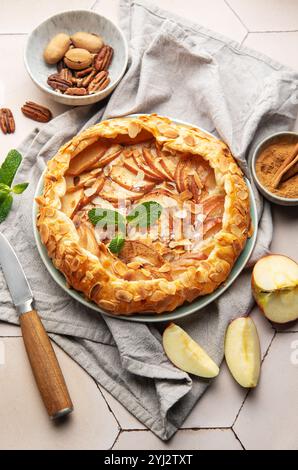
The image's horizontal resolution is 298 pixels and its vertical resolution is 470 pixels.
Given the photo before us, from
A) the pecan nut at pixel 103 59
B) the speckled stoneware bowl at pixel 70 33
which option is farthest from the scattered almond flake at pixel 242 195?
the pecan nut at pixel 103 59

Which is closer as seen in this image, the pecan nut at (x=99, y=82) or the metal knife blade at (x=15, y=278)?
the metal knife blade at (x=15, y=278)

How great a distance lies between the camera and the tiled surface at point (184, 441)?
6.90 ft

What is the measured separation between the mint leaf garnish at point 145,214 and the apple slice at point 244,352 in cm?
44

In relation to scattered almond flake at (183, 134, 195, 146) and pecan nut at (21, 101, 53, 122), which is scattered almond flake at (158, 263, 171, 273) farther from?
pecan nut at (21, 101, 53, 122)

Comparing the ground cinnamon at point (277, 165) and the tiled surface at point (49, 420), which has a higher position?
the ground cinnamon at point (277, 165)

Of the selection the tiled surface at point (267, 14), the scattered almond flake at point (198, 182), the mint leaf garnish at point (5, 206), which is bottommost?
the mint leaf garnish at point (5, 206)

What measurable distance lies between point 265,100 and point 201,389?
3.56ft

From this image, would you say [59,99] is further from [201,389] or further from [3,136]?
[201,389]

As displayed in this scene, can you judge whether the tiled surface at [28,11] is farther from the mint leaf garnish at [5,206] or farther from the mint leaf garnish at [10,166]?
the mint leaf garnish at [5,206]

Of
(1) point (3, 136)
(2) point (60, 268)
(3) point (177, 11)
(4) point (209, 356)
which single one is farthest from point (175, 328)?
(3) point (177, 11)

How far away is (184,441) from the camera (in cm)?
211

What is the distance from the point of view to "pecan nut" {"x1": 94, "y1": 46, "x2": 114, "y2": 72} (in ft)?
8.33

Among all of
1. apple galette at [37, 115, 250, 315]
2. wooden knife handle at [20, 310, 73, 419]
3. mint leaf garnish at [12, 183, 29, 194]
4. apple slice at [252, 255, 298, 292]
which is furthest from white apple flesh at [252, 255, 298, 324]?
mint leaf garnish at [12, 183, 29, 194]

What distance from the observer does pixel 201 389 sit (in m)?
2.14
